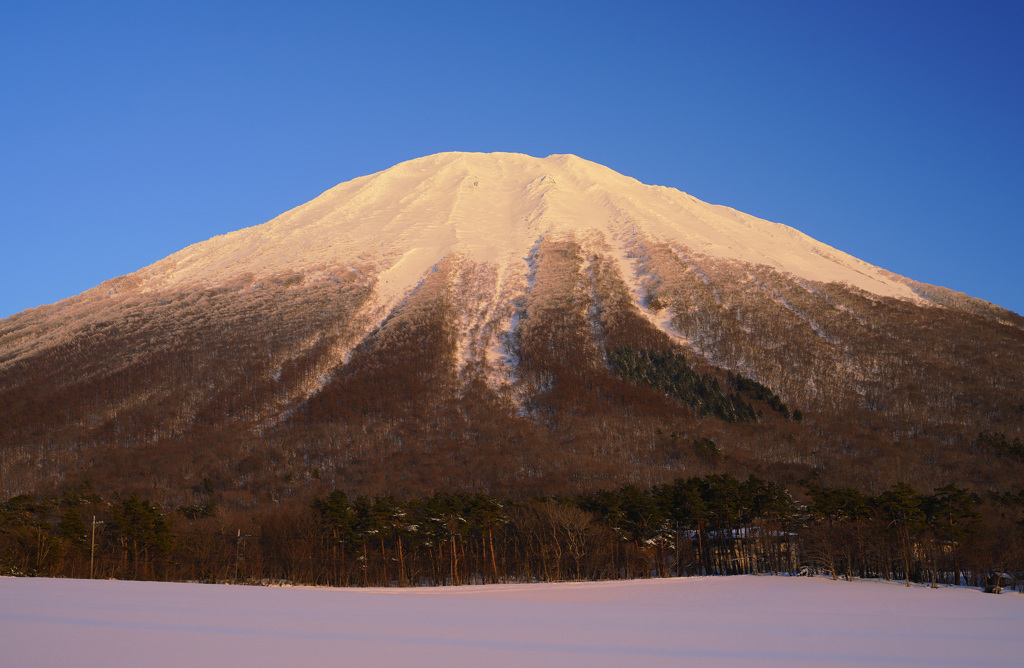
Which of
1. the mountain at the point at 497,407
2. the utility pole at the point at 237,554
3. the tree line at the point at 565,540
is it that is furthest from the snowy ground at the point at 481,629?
the mountain at the point at 497,407

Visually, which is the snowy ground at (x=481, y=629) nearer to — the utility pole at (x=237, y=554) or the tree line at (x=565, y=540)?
the tree line at (x=565, y=540)

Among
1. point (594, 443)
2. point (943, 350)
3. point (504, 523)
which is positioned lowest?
point (504, 523)

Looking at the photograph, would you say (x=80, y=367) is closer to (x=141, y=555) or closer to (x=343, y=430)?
(x=343, y=430)

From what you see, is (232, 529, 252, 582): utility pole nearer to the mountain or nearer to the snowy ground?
the snowy ground

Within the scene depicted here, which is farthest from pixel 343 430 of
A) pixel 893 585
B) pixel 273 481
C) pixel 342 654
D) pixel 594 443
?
pixel 342 654

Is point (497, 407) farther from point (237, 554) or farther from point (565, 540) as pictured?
point (237, 554)
